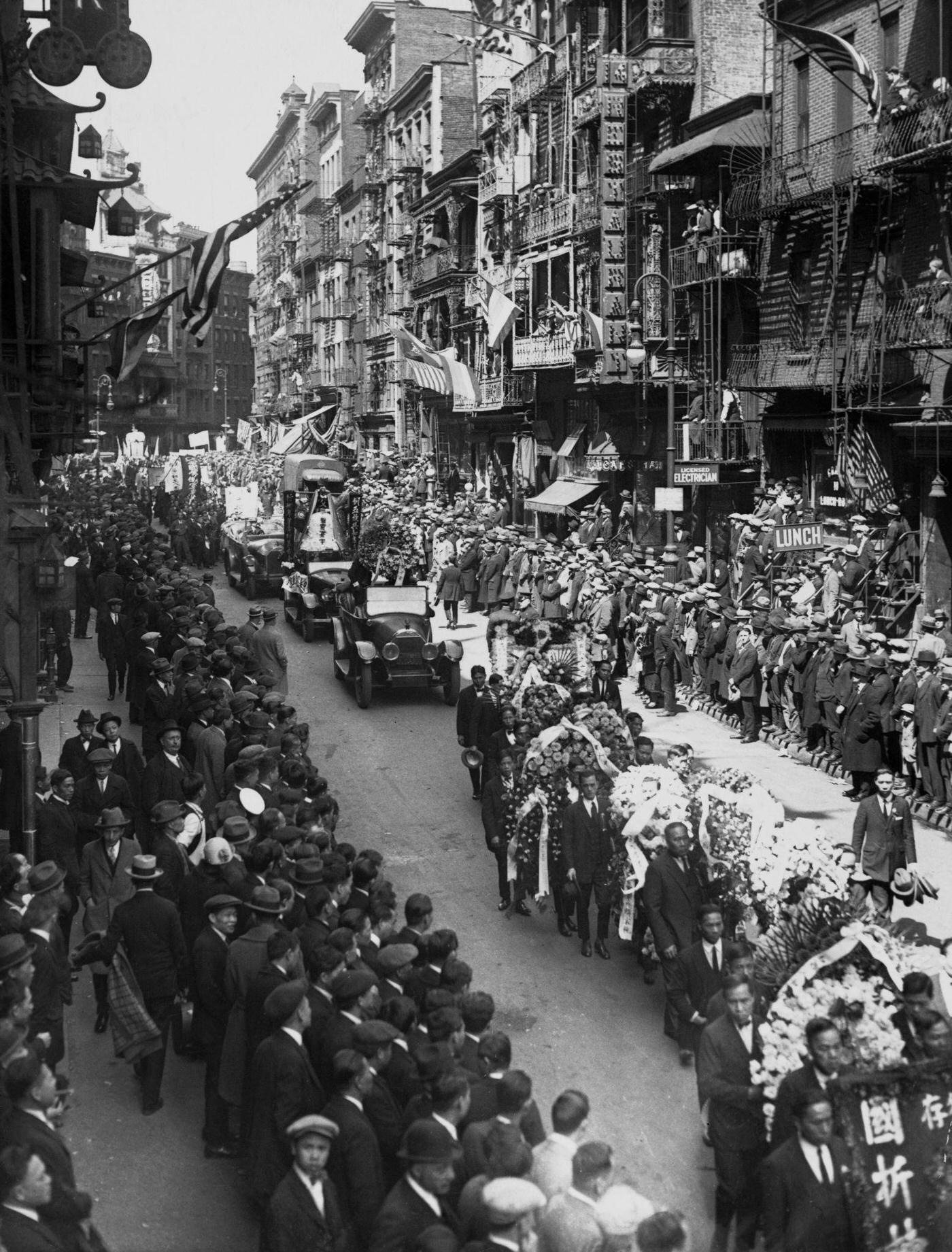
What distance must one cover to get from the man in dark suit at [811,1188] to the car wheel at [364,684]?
1542 cm

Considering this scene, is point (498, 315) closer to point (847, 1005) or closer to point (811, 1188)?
point (847, 1005)

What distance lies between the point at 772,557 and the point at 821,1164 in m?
21.0

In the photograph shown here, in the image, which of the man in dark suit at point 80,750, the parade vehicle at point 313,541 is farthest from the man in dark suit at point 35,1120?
the parade vehicle at point 313,541

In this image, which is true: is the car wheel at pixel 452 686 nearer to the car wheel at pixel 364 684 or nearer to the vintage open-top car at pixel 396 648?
the vintage open-top car at pixel 396 648

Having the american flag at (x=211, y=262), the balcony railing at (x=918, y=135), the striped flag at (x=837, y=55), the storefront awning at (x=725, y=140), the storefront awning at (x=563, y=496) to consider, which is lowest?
the storefront awning at (x=563, y=496)

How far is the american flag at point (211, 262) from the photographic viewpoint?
1670 cm

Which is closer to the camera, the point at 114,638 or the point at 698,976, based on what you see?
the point at 698,976

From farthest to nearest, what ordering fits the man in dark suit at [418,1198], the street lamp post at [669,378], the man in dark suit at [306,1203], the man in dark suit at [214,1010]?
the street lamp post at [669,378]
the man in dark suit at [214,1010]
the man in dark suit at [306,1203]
the man in dark suit at [418,1198]

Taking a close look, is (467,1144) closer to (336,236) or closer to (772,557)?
(772,557)

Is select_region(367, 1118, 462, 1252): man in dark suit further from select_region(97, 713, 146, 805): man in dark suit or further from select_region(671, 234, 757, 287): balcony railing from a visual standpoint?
select_region(671, 234, 757, 287): balcony railing

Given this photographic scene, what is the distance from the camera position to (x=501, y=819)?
13.5 metres

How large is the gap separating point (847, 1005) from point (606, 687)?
12.1m

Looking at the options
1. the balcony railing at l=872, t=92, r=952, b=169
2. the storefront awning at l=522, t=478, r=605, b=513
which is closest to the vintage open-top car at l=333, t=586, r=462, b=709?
the balcony railing at l=872, t=92, r=952, b=169

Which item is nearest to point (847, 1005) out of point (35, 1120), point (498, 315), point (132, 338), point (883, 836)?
point (35, 1120)
